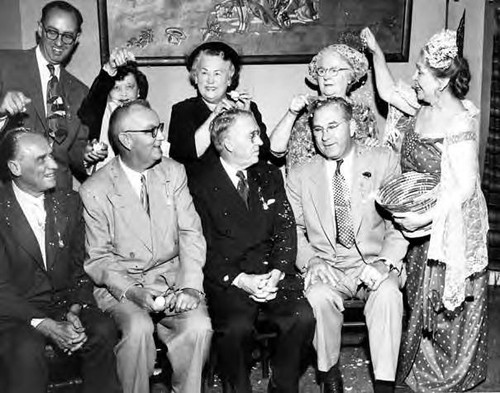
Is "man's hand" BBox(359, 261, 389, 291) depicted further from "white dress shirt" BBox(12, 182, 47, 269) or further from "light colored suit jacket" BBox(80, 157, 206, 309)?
"white dress shirt" BBox(12, 182, 47, 269)

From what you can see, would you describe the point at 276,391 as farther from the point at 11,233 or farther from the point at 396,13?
the point at 396,13

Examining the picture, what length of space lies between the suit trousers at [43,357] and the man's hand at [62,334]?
0.12 ft

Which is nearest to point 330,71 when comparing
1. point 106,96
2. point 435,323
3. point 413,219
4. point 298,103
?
point 298,103

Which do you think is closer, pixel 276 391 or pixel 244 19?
pixel 276 391

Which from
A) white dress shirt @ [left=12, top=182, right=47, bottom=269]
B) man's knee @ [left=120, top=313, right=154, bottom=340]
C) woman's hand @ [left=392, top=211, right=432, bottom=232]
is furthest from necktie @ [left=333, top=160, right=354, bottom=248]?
white dress shirt @ [left=12, top=182, right=47, bottom=269]

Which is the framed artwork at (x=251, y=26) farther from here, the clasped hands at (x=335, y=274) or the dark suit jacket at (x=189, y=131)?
the clasped hands at (x=335, y=274)

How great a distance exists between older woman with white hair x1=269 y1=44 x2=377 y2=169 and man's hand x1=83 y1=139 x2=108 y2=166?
0.97 meters

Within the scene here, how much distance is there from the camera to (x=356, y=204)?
4008 millimetres

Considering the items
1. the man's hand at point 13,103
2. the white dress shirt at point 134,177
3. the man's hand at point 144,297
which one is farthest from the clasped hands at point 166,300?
the man's hand at point 13,103

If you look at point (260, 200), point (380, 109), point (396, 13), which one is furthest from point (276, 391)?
point (396, 13)

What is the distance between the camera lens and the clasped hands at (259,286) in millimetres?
3777

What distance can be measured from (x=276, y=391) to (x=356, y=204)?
3.56 feet

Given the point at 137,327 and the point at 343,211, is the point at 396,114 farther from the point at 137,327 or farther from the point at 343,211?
the point at 137,327

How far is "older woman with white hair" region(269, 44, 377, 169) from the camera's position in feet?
14.1
